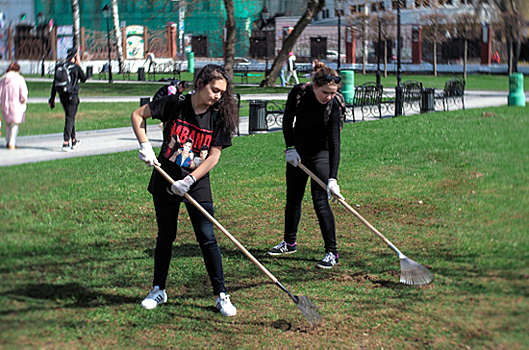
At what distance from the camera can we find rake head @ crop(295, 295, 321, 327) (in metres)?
4.42

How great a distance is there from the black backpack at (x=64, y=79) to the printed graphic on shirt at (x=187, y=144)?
300 inches

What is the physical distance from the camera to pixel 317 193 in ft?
18.5

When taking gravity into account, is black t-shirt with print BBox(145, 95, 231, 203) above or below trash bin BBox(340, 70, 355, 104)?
below

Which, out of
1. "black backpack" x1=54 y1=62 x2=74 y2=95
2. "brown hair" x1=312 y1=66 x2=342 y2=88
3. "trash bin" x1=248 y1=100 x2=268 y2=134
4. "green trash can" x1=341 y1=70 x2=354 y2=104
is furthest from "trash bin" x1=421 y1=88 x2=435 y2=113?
"brown hair" x1=312 y1=66 x2=342 y2=88

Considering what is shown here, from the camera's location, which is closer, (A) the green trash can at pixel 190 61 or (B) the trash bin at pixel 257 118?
(B) the trash bin at pixel 257 118

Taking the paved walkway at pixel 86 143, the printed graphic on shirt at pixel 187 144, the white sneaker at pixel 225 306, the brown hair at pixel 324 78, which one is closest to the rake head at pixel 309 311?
the white sneaker at pixel 225 306

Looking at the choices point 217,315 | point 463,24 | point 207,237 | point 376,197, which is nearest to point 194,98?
point 207,237

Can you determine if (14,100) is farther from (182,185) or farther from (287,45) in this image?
(287,45)

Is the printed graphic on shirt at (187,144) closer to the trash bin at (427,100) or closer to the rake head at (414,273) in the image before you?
the rake head at (414,273)

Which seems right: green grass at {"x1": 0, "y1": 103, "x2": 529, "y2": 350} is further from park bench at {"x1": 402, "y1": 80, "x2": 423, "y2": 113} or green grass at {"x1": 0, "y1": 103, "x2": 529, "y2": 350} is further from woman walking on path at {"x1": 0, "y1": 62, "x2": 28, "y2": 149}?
park bench at {"x1": 402, "y1": 80, "x2": 423, "y2": 113}

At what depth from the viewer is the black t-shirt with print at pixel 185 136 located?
4.45m

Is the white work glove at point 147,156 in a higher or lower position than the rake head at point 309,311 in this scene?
higher

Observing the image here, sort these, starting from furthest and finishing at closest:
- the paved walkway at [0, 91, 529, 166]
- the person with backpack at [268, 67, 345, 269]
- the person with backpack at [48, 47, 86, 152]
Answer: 1. the paved walkway at [0, 91, 529, 166]
2. the person with backpack at [48, 47, 86, 152]
3. the person with backpack at [268, 67, 345, 269]

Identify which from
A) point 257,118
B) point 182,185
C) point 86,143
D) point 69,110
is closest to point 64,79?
point 69,110
